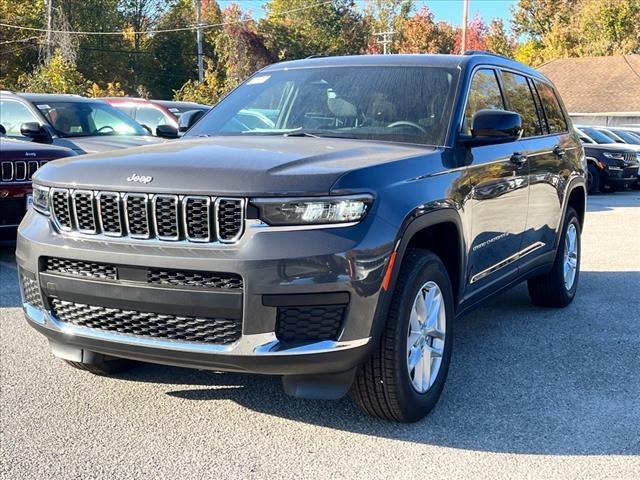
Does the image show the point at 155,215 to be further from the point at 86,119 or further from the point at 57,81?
the point at 57,81

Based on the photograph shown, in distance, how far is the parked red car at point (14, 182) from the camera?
732 cm

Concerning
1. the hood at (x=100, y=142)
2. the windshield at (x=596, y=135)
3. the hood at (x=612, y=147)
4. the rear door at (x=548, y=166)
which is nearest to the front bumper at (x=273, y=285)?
the rear door at (x=548, y=166)

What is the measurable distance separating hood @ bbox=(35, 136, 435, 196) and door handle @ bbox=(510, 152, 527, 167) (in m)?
1.04

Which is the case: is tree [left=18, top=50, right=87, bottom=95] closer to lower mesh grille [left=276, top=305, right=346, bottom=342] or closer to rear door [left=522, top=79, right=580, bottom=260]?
rear door [left=522, top=79, right=580, bottom=260]

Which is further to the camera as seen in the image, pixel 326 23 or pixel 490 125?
pixel 326 23

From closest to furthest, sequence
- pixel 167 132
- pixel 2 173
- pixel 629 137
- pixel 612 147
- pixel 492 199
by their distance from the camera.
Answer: pixel 492 199, pixel 167 132, pixel 2 173, pixel 612 147, pixel 629 137

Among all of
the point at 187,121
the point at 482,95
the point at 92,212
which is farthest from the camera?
the point at 187,121

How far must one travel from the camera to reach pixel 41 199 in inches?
153

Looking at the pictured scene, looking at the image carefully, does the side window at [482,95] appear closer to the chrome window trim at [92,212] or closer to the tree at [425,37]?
the chrome window trim at [92,212]

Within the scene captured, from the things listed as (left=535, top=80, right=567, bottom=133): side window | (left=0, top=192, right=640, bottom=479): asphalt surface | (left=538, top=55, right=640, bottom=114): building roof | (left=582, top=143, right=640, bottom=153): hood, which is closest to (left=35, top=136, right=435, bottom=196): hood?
(left=0, top=192, right=640, bottom=479): asphalt surface

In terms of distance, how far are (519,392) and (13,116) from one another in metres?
8.45

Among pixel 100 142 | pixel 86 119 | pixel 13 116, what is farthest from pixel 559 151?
pixel 13 116

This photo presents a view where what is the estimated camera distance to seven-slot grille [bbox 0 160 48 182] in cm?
731

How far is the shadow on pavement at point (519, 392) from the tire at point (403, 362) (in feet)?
0.43
